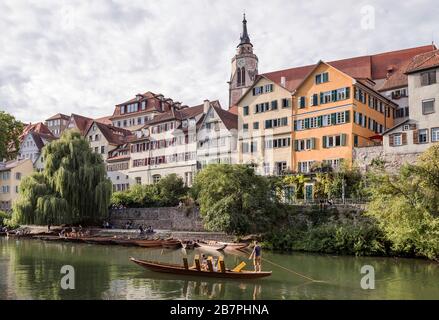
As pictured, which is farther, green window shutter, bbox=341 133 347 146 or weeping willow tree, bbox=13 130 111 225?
weeping willow tree, bbox=13 130 111 225

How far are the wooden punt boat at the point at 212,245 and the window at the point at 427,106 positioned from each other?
828 inches

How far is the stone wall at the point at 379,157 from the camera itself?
42.4 metres

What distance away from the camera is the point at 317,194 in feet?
146

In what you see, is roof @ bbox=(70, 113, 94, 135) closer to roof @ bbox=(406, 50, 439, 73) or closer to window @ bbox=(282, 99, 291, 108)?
window @ bbox=(282, 99, 291, 108)

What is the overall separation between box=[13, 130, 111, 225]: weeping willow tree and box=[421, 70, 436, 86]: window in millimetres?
31536

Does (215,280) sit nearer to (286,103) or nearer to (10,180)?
(286,103)

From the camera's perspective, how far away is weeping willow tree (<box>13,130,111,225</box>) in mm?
46969

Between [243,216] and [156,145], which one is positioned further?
[156,145]

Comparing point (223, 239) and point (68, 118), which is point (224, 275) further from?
point (68, 118)

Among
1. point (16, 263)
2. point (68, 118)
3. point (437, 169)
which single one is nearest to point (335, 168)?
point (437, 169)

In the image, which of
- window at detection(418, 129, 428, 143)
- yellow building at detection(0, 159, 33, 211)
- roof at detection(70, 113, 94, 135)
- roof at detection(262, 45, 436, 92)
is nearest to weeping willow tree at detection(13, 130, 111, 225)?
roof at detection(262, 45, 436, 92)
